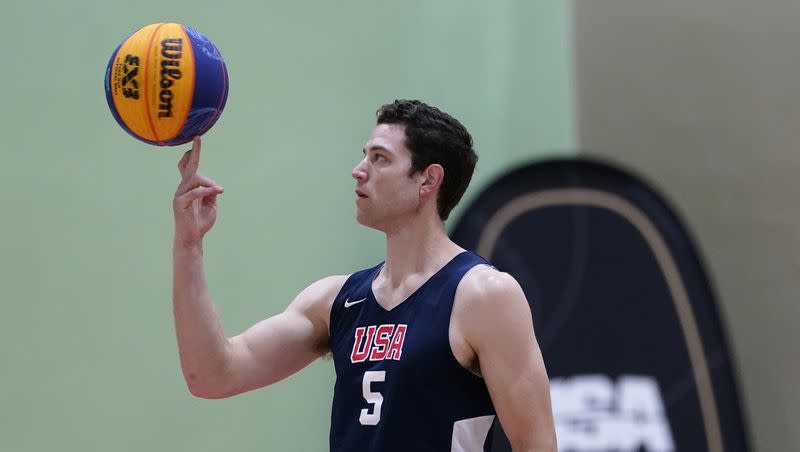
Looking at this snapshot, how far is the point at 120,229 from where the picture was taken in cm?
487

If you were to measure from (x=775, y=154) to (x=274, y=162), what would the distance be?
2.69 meters

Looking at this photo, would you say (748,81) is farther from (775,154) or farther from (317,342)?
(317,342)

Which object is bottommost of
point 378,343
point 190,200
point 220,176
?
point 378,343

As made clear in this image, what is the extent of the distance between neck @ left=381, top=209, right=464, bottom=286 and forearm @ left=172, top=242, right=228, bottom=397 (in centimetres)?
55

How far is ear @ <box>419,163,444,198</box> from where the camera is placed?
120 inches

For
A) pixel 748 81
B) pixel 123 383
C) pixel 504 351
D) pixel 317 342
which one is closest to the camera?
pixel 504 351

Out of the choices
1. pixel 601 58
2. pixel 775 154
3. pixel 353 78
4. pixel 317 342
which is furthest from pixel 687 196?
pixel 317 342

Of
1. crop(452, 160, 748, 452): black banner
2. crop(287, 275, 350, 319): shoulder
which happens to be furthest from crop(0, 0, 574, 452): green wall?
crop(287, 275, 350, 319): shoulder

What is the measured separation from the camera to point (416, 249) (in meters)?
3.01

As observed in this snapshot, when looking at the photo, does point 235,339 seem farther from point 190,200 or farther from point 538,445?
point 538,445

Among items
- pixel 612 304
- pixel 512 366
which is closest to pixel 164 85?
pixel 512 366

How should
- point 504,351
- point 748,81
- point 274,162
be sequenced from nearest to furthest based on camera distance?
point 504,351, point 274,162, point 748,81

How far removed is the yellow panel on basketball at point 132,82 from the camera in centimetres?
289

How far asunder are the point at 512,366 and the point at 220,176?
2.74 meters
